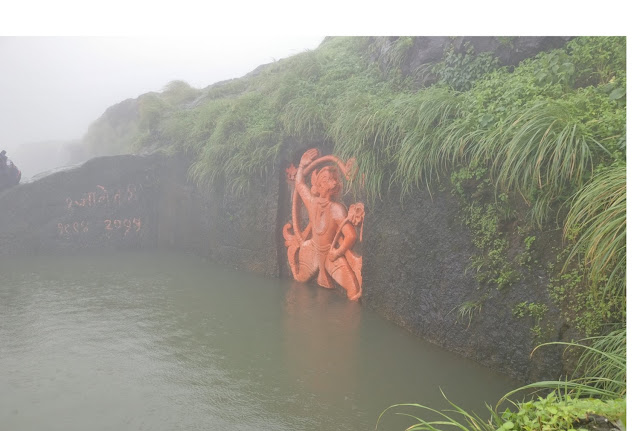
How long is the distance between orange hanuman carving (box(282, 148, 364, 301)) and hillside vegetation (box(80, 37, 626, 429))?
25 cm

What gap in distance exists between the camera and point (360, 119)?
4.12 metres

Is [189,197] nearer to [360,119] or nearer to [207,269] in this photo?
[207,269]

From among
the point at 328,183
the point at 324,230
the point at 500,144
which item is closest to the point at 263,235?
the point at 324,230

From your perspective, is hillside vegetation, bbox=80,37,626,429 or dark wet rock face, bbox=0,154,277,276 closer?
hillside vegetation, bbox=80,37,626,429

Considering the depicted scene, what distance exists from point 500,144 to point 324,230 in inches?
85.4

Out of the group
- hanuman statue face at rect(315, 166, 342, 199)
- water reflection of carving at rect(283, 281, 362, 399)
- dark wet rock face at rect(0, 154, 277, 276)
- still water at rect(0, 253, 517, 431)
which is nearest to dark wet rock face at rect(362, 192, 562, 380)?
still water at rect(0, 253, 517, 431)

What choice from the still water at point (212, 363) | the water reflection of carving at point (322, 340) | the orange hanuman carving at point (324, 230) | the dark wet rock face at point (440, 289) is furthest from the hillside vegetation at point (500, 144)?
the water reflection of carving at point (322, 340)

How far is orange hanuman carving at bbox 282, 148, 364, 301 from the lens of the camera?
176 inches

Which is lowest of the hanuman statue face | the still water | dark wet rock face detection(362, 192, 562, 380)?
the still water

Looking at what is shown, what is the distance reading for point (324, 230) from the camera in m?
4.71

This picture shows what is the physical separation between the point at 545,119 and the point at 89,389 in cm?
331

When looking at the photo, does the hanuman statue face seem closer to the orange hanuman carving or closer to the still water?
the orange hanuman carving

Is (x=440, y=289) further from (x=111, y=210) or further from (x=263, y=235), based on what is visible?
(x=111, y=210)

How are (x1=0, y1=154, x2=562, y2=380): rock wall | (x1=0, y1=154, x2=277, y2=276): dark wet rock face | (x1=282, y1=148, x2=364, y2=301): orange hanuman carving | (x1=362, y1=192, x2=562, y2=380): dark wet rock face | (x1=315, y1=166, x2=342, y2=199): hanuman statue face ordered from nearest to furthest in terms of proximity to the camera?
(x1=362, y1=192, x2=562, y2=380): dark wet rock face → (x1=0, y1=154, x2=562, y2=380): rock wall → (x1=282, y1=148, x2=364, y2=301): orange hanuman carving → (x1=315, y1=166, x2=342, y2=199): hanuman statue face → (x1=0, y1=154, x2=277, y2=276): dark wet rock face
